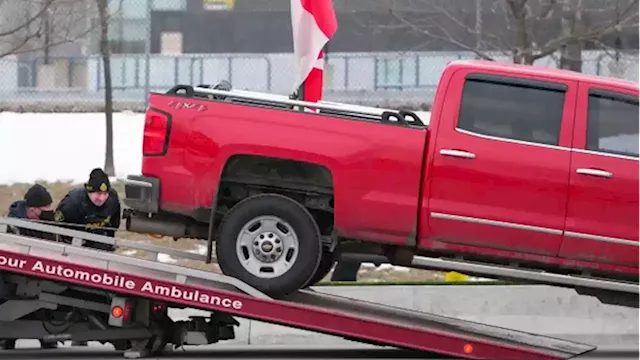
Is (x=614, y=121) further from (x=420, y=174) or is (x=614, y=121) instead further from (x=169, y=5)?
(x=169, y=5)

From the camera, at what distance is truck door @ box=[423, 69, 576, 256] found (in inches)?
296

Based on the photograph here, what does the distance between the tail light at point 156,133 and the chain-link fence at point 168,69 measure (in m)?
10.1

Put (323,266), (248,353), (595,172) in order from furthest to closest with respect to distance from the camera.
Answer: (248,353), (323,266), (595,172)

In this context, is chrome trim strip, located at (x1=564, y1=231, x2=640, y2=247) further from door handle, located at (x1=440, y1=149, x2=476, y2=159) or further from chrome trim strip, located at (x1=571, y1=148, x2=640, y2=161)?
door handle, located at (x1=440, y1=149, x2=476, y2=159)

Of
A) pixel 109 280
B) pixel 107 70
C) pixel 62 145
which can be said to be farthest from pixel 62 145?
pixel 109 280

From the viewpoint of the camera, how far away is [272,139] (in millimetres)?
7699

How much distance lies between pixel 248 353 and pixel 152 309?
4.57 feet

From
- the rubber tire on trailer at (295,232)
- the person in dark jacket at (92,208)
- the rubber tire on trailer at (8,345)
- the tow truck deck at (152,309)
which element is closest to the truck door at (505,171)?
the tow truck deck at (152,309)

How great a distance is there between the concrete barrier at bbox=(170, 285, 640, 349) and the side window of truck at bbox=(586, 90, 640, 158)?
129 inches

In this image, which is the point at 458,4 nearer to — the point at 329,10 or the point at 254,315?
the point at 329,10

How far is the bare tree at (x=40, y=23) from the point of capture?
49.9 feet

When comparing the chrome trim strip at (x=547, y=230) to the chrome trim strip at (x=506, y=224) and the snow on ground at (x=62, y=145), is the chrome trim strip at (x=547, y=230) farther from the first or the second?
the snow on ground at (x=62, y=145)

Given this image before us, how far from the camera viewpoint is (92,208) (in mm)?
8727

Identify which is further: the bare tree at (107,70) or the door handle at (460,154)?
the bare tree at (107,70)
